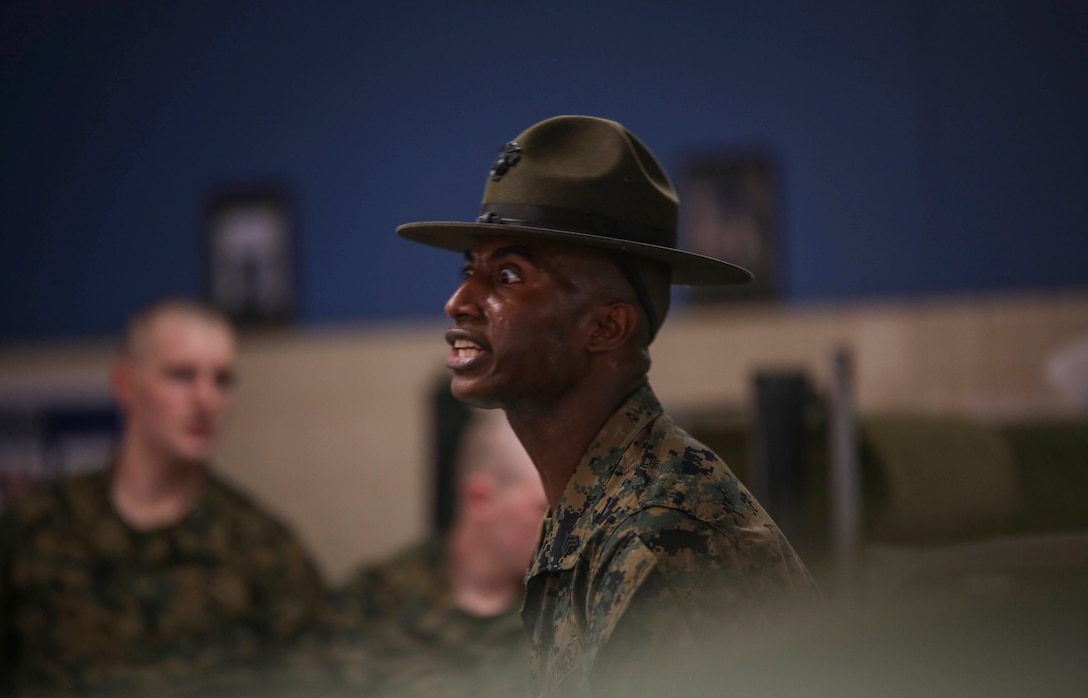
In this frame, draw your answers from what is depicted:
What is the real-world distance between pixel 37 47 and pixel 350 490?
1.25m

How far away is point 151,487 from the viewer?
2.27 metres

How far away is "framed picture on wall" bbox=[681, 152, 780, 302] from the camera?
8.28 ft

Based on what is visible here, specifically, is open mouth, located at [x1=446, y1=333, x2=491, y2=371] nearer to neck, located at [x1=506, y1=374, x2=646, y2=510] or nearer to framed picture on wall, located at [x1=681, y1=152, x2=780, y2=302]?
neck, located at [x1=506, y1=374, x2=646, y2=510]

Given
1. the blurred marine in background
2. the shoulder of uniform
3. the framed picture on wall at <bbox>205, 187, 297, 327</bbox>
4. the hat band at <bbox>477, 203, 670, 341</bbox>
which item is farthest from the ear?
the framed picture on wall at <bbox>205, 187, 297, 327</bbox>

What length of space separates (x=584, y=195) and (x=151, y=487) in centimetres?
164

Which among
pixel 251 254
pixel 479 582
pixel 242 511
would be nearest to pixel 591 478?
pixel 479 582

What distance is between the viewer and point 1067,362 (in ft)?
7.73

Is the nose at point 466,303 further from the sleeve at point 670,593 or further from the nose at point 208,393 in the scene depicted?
the nose at point 208,393

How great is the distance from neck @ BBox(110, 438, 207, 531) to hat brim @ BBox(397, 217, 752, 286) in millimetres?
1446

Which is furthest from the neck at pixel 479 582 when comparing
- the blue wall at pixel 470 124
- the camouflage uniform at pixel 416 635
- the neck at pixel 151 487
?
the blue wall at pixel 470 124

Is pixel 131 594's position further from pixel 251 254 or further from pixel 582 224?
pixel 582 224

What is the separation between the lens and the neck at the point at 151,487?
224 centimetres

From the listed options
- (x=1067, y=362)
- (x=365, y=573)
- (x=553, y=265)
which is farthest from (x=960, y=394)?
(x=553, y=265)

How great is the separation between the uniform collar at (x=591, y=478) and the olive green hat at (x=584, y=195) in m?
0.10
